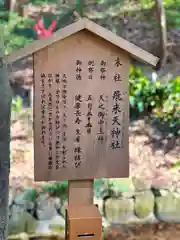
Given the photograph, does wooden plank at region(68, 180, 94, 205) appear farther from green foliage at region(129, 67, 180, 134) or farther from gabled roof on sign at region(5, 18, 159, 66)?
green foliage at region(129, 67, 180, 134)

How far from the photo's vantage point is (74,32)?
243 centimetres

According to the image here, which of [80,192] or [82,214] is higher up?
[80,192]

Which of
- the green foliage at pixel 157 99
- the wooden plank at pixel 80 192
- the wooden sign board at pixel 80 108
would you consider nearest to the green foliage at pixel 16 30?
the green foliage at pixel 157 99

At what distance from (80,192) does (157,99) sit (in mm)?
3089

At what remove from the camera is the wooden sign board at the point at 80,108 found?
2494mm

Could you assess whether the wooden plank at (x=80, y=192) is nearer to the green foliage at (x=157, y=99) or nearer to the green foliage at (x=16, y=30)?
the green foliage at (x=157, y=99)

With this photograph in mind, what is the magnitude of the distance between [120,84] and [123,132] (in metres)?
0.32

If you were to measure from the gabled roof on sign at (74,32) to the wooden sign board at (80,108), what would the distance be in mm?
58

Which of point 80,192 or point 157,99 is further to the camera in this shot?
point 157,99

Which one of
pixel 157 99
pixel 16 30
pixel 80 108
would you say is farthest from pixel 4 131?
pixel 16 30

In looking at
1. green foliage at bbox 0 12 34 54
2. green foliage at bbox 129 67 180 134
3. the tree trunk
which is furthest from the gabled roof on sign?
green foliage at bbox 0 12 34 54

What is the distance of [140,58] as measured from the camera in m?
2.50

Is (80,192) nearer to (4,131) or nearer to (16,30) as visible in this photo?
(4,131)

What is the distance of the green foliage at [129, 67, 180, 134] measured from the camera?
17.5 ft
